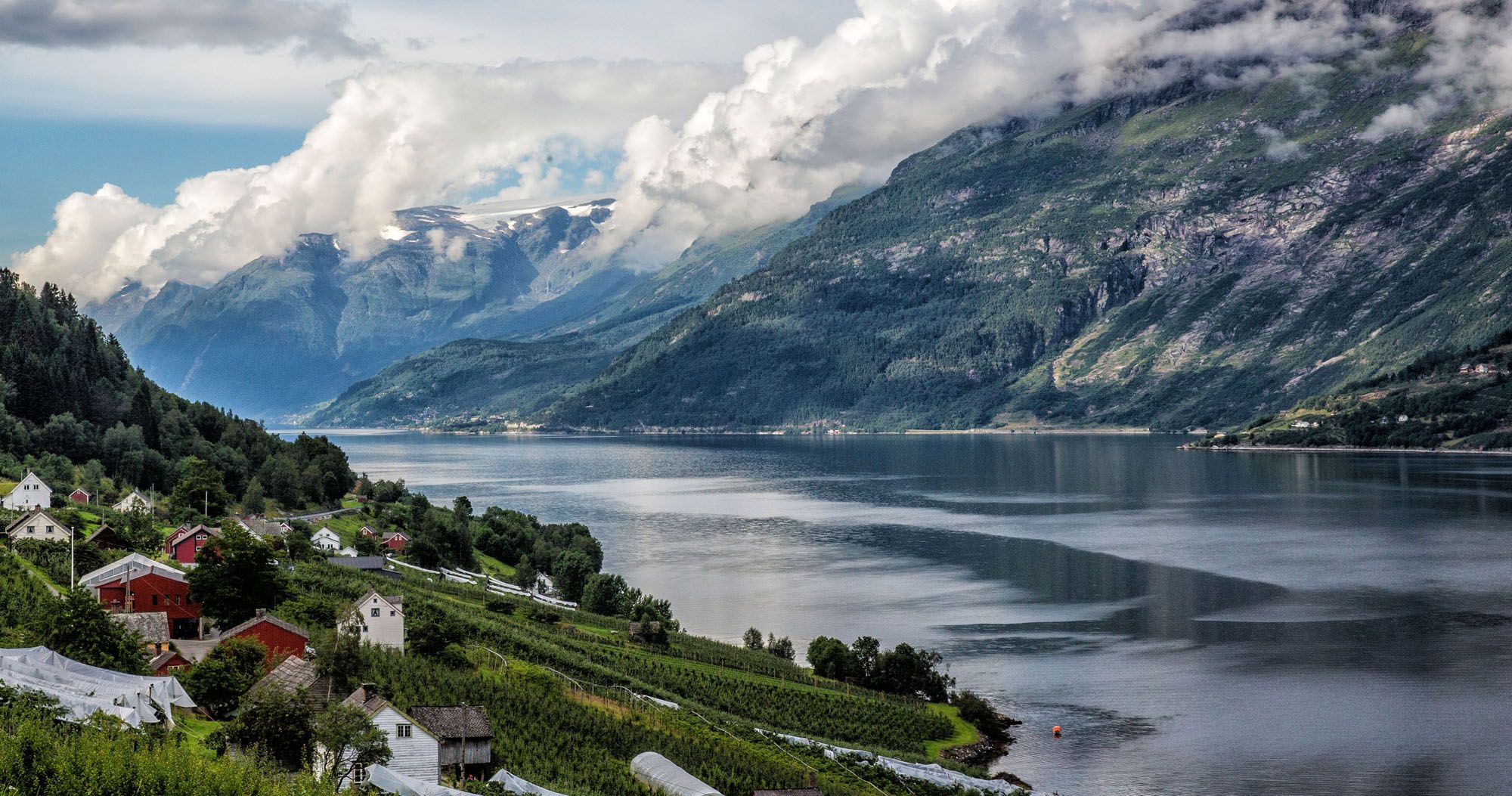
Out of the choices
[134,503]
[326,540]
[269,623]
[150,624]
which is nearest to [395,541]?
[326,540]

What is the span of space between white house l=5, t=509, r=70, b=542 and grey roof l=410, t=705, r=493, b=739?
123ft

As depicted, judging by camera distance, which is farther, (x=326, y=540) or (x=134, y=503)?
(x=326, y=540)

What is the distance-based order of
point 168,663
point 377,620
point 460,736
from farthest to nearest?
point 377,620 < point 168,663 < point 460,736

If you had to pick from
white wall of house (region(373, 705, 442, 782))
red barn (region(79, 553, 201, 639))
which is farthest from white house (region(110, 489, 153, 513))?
white wall of house (region(373, 705, 442, 782))

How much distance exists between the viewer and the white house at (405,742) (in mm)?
45188

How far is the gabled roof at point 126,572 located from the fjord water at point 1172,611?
39524 millimetres

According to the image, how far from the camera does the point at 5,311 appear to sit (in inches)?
5477

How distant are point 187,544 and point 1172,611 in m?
67.5

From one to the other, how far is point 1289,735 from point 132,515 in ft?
232

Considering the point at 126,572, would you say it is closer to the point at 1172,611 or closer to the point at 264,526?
the point at 264,526

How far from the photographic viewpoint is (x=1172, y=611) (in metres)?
104

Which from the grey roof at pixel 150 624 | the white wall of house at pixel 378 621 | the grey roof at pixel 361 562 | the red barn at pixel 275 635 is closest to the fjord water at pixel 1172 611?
the grey roof at pixel 361 562

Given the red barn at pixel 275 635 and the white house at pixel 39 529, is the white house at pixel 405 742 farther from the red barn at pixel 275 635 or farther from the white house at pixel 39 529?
the white house at pixel 39 529

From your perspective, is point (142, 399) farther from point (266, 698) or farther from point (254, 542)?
point (266, 698)
